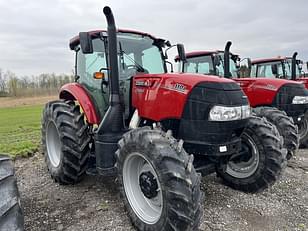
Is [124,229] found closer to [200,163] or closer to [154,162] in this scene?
[154,162]

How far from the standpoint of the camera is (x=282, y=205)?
3.60 meters

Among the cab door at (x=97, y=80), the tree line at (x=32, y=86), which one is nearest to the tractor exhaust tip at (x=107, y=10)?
the cab door at (x=97, y=80)

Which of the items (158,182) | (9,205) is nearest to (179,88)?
(158,182)

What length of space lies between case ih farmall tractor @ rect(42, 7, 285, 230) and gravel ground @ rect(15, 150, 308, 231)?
0.70 ft

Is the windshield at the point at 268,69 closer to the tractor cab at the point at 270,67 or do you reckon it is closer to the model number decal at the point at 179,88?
the tractor cab at the point at 270,67

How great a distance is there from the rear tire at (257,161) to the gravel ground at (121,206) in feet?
0.50

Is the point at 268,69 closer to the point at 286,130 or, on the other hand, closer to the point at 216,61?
the point at 216,61

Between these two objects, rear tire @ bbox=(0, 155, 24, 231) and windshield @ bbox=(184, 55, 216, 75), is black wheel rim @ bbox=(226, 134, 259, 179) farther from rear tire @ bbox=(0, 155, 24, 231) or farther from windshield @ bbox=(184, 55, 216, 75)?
windshield @ bbox=(184, 55, 216, 75)

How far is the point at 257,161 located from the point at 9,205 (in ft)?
9.91

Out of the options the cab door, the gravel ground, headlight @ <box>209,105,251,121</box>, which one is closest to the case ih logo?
the gravel ground

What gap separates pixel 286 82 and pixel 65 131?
14.5 ft

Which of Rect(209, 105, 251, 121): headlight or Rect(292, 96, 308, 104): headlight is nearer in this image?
Rect(209, 105, 251, 121): headlight

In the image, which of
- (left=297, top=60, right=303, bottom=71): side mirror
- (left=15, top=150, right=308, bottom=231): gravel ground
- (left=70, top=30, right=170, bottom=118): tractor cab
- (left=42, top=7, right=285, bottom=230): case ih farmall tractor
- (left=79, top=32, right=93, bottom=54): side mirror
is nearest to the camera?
(left=42, top=7, right=285, bottom=230): case ih farmall tractor

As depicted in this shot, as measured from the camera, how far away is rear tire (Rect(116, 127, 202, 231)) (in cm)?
251
